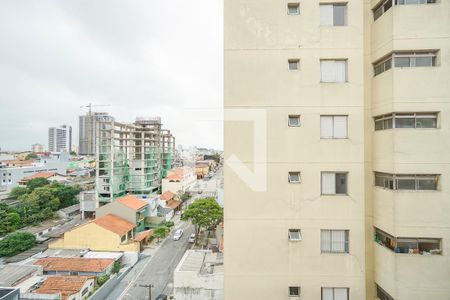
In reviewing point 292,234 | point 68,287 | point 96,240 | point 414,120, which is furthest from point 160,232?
point 414,120

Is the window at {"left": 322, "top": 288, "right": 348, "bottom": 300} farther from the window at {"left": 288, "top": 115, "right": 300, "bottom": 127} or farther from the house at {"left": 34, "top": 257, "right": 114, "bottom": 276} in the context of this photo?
the house at {"left": 34, "top": 257, "right": 114, "bottom": 276}

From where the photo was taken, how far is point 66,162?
66.3m

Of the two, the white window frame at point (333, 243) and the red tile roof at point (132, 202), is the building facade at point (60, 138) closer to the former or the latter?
the red tile roof at point (132, 202)

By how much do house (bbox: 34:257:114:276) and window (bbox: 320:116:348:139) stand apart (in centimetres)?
2127

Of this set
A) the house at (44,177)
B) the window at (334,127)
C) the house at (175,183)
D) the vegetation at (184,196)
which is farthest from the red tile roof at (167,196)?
the window at (334,127)

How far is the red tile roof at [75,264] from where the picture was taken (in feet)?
62.4

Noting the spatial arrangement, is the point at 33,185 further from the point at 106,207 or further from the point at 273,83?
the point at 273,83

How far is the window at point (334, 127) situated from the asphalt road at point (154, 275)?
59.7 feet

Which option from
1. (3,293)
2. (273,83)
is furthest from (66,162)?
(273,83)

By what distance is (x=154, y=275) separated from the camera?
2083 cm

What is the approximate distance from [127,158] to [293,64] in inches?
1722

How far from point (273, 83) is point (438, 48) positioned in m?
3.65

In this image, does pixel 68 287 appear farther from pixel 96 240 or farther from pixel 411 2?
pixel 411 2

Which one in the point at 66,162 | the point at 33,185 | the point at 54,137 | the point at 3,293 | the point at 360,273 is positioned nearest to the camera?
the point at 360,273
